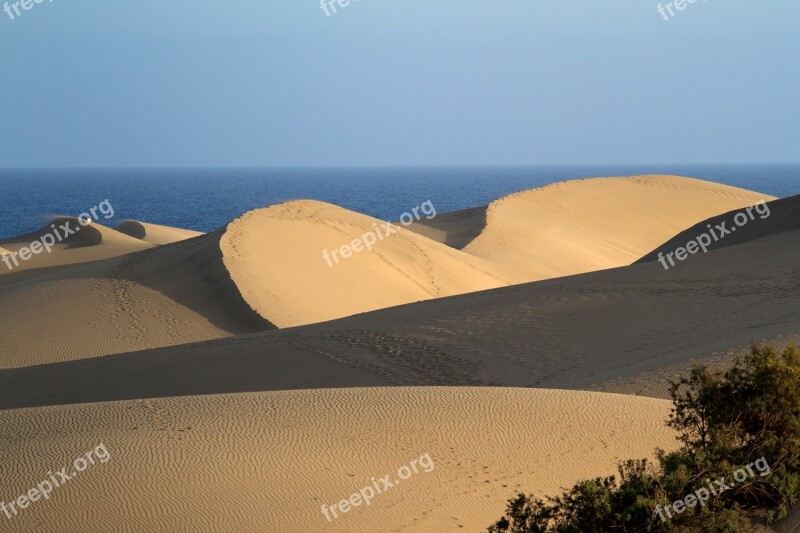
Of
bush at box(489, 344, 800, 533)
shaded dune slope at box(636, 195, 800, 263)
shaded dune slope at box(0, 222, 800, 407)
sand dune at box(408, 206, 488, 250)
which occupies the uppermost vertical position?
bush at box(489, 344, 800, 533)

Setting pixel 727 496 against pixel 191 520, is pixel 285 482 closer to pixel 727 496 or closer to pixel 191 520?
pixel 191 520

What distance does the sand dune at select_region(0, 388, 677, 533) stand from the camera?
6.08 meters

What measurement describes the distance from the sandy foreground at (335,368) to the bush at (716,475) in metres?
0.88

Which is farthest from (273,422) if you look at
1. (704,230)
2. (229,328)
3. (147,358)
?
(704,230)

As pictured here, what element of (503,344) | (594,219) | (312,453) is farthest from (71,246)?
(312,453)

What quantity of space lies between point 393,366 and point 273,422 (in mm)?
5159

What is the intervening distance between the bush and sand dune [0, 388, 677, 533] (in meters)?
0.75

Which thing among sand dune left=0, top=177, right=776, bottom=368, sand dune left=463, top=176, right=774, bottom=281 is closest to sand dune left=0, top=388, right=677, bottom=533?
sand dune left=0, top=177, right=776, bottom=368

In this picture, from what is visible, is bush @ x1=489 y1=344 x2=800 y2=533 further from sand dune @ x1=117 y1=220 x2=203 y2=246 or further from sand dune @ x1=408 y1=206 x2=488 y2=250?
sand dune @ x1=117 y1=220 x2=203 y2=246

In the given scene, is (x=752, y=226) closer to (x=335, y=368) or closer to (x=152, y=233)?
(x=335, y=368)

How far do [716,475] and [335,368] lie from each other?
786cm

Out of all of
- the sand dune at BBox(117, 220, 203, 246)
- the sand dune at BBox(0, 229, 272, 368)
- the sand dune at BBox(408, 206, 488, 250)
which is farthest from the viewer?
the sand dune at BBox(117, 220, 203, 246)

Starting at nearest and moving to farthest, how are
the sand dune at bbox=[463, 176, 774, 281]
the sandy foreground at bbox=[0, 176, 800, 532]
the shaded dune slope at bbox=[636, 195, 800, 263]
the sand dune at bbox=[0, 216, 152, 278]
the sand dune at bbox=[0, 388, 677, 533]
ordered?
the sand dune at bbox=[0, 388, 677, 533] < the sandy foreground at bbox=[0, 176, 800, 532] < the shaded dune slope at bbox=[636, 195, 800, 263] < the sand dune at bbox=[0, 216, 152, 278] < the sand dune at bbox=[463, 176, 774, 281]

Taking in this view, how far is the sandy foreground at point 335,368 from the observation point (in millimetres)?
6461
